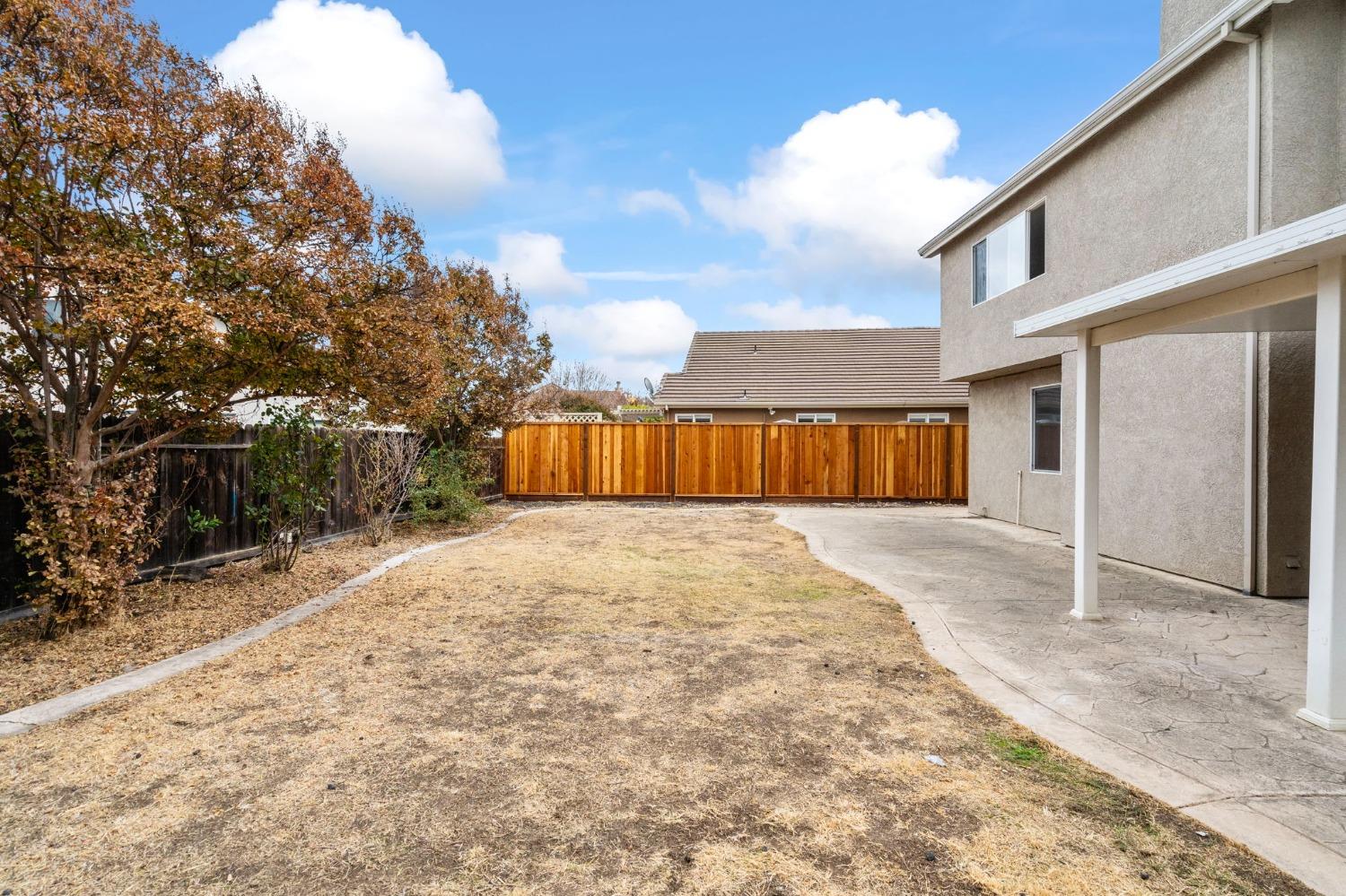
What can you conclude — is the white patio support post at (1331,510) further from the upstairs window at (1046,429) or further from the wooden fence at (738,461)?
the wooden fence at (738,461)

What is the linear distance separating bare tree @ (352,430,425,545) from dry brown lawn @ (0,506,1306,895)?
487 cm

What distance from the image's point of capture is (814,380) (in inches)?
→ 814

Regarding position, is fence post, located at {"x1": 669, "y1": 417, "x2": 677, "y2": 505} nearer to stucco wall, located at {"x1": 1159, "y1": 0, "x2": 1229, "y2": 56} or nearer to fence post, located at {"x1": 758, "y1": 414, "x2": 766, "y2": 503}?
fence post, located at {"x1": 758, "y1": 414, "x2": 766, "y2": 503}

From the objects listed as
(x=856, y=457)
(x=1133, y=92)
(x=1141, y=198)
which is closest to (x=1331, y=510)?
(x=1141, y=198)

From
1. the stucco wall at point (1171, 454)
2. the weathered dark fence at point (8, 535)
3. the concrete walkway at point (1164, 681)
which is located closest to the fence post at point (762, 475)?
the stucco wall at point (1171, 454)

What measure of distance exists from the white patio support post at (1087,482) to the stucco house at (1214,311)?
0.02 m

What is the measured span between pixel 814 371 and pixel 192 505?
1722cm

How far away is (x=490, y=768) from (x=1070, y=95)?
48.5 feet

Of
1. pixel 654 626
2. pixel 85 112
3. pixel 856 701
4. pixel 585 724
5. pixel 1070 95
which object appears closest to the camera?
pixel 585 724

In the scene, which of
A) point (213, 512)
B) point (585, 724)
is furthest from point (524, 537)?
point (585, 724)

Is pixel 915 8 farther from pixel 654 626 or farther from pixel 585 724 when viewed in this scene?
pixel 585 724

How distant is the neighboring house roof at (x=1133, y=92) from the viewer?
6242mm

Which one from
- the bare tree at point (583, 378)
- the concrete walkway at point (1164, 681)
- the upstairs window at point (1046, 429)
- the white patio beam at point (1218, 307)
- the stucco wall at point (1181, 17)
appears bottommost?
the concrete walkway at point (1164, 681)

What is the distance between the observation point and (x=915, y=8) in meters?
10.8
